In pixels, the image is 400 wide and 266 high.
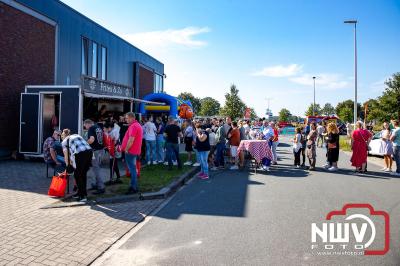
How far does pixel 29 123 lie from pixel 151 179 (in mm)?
6492

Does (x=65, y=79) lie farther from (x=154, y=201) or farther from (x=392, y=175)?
(x=392, y=175)

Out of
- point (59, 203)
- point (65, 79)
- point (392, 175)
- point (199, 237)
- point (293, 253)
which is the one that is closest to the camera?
point (293, 253)

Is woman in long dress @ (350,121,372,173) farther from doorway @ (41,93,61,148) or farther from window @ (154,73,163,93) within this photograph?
window @ (154,73,163,93)

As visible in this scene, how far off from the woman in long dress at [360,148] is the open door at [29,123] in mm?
11992

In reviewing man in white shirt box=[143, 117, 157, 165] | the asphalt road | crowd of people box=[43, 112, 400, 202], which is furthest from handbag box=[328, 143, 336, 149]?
man in white shirt box=[143, 117, 157, 165]

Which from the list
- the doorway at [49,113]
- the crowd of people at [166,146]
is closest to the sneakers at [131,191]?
the crowd of people at [166,146]

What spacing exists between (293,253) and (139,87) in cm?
2473

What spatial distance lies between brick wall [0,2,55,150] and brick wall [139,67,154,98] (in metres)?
12.8

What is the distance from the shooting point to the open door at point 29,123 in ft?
42.3

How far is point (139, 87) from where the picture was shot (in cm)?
2777

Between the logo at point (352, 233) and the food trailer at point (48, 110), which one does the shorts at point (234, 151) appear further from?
the logo at point (352, 233)

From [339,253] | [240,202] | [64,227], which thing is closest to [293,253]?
[339,253]

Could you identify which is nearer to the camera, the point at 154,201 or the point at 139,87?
the point at 154,201

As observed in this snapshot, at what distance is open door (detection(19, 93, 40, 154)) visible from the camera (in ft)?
42.3
